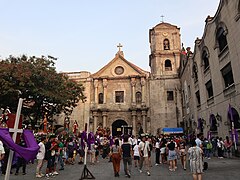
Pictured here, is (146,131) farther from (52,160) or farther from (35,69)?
(52,160)

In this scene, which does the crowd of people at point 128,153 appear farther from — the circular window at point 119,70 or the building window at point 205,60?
the circular window at point 119,70

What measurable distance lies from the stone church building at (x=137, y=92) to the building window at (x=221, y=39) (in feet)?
50.5

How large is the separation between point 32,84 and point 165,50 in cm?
2182

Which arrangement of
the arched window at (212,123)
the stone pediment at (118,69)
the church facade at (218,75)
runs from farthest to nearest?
the stone pediment at (118,69) < the arched window at (212,123) < the church facade at (218,75)

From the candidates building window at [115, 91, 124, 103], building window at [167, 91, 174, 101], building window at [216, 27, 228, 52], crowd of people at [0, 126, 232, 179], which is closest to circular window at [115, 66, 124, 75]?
building window at [115, 91, 124, 103]

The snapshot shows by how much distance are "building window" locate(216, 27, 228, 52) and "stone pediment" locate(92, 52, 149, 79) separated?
1709 cm

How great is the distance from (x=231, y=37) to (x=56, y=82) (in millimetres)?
14075

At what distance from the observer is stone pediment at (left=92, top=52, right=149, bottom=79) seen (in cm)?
3450

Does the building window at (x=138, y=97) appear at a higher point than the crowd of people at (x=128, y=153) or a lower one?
higher

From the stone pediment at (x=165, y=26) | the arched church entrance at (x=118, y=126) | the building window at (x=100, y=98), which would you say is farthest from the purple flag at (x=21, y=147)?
the stone pediment at (x=165, y=26)

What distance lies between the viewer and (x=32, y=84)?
18.1m

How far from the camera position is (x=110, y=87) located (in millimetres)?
34219

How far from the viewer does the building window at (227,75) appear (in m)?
16.2

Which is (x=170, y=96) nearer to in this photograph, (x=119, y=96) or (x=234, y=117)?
(x=119, y=96)
